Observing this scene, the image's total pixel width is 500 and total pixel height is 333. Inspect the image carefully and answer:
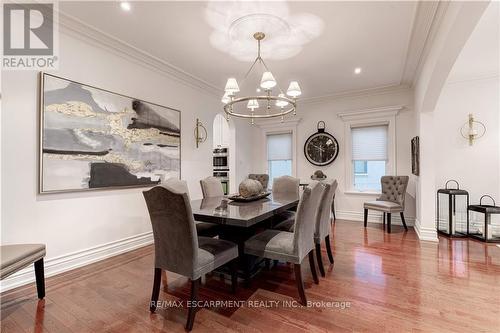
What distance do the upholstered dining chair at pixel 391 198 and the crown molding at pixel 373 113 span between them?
1.32m

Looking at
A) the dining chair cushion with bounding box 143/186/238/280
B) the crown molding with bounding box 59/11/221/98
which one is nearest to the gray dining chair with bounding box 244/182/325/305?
the dining chair cushion with bounding box 143/186/238/280

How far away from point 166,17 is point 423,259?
4.14 metres

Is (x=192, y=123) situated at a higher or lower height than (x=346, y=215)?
higher

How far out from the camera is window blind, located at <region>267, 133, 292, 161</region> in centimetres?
604

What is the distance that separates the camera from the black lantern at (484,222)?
3509mm

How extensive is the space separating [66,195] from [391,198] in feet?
16.6

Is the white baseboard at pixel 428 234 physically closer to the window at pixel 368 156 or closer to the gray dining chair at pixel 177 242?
Result: the window at pixel 368 156

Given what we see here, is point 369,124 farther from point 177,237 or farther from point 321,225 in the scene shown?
point 177,237

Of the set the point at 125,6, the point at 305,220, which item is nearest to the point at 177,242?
the point at 305,220

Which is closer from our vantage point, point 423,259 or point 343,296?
point 343,296

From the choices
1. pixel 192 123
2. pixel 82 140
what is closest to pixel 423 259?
pixel 192 123

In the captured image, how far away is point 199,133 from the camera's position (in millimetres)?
4527

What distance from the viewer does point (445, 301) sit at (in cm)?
204

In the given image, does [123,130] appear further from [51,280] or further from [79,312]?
[79,312]
